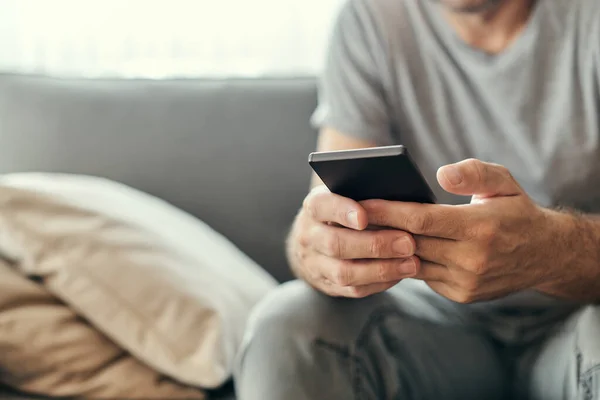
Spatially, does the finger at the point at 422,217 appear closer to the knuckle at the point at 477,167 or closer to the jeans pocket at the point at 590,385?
the knuckle at the point at 477,167

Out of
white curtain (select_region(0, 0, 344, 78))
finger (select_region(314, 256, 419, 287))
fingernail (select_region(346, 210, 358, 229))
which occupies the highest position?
white curtain (select_region(0, 0, 344, 78))

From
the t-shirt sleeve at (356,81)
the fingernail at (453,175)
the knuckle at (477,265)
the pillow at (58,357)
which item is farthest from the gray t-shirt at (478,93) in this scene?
the pillow at (58,357)

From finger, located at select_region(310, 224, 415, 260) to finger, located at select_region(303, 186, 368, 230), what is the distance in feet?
0.05

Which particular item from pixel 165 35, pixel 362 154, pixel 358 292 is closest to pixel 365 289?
pixel 358 292

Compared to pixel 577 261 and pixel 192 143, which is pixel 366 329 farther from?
pixel 192 143

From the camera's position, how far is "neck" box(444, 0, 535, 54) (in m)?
1.01

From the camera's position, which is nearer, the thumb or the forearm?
the thumb

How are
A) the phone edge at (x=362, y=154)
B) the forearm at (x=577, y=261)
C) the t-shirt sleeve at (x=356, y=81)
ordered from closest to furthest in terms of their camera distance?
the phone edge at (x=362, y=154), the forearm at (x=577, y=261), the t-shirt sleeve at (x=356, y=81)

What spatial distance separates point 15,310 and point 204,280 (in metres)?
0.27

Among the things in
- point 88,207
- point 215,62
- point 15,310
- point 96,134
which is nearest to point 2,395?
point 15,310

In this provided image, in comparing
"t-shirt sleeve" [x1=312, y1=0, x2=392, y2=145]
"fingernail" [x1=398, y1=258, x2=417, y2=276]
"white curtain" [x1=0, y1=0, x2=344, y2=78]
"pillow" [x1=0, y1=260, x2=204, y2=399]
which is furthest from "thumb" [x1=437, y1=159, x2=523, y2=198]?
"white curtain" [x1=0, y1=0, x2=344, y2=78]

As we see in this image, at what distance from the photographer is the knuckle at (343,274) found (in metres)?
Result: 0.74

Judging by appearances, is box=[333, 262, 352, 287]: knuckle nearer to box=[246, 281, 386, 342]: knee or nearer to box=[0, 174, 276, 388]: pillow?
box=[246, 281, 386, 342]: knee

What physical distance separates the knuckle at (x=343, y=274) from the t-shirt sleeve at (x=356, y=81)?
0.34 m
